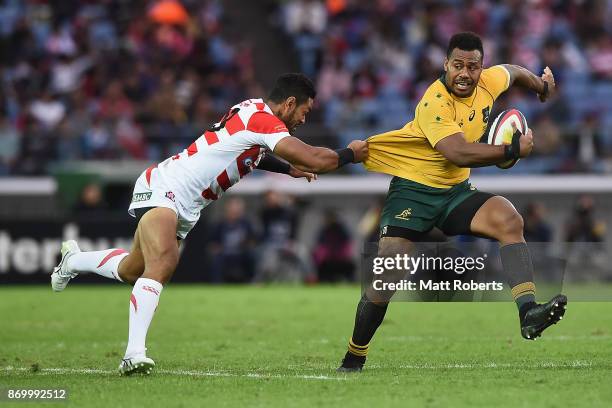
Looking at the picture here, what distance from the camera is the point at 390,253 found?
908 cm

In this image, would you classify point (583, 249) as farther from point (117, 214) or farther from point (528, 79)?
point (528, 79)

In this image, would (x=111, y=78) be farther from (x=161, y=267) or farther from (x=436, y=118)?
(x=436, y=118)

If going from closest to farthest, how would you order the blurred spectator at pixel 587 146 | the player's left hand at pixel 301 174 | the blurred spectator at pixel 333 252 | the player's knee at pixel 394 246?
the player's knee at pixel 394 246
the player's left hand at pixel 301 174
the blurred spectator at pixel 333 252
the blurred spectator at pixel 587 146

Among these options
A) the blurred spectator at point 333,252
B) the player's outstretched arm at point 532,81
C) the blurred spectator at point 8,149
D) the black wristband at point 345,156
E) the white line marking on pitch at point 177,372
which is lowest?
the blurred spectator at point 333,252

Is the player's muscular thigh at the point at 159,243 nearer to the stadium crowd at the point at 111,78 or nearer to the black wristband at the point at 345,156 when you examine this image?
the black wristband at the point at 345,156

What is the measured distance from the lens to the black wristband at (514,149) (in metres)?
8.65

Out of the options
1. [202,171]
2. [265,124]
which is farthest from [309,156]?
[202,171]

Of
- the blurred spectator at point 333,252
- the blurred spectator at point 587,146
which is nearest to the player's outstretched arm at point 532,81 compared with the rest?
the blurred spectator at point 333,252

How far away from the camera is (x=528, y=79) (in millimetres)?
9930

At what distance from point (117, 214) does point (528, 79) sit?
1388 cm

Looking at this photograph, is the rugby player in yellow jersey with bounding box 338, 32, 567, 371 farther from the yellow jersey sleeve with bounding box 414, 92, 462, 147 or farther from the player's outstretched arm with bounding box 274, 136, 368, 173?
the player's outstretched arm with bounding box 274, 136, 368, 173

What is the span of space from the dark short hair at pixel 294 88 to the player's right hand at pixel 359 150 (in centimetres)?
55

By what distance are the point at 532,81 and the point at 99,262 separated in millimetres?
3971

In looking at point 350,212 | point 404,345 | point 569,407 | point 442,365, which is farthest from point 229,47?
point 569,407
